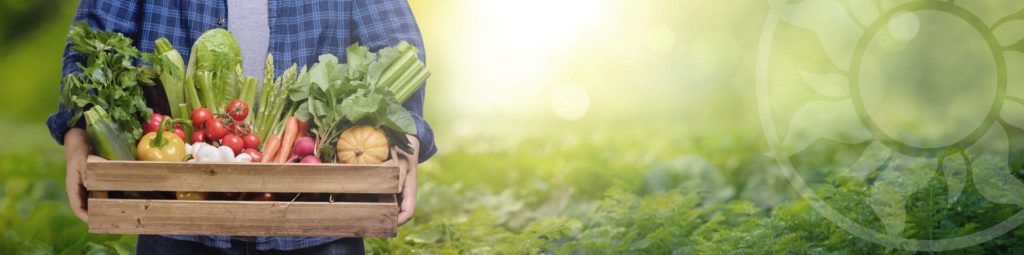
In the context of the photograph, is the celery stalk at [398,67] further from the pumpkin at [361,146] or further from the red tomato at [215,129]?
the red tomato at [215,129]

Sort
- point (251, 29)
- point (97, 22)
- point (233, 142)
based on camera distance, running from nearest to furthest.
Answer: point (233, 142), point (97, 22), point (251, 29)

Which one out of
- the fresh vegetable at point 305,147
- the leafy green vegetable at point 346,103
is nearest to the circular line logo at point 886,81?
the leafy green vegetable at point 346,103

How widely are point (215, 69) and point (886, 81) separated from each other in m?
3.41

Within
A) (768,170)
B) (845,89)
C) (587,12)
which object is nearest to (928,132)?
(845,89)

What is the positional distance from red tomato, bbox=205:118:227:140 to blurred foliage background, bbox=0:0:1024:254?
1.87 metres

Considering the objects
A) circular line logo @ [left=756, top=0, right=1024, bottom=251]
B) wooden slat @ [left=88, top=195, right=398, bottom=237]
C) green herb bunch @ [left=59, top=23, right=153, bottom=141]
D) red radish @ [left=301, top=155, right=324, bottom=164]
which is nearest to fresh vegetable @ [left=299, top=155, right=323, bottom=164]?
red radish @ [left=301, top=155, right=324, bottom=164]

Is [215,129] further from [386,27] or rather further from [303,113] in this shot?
[386,27]

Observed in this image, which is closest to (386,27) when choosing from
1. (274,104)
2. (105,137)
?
(274,104)

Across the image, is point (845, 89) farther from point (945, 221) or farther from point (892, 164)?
point (945, 221)

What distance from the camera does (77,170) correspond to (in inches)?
76.8

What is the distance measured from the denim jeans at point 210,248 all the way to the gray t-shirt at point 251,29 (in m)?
0.38

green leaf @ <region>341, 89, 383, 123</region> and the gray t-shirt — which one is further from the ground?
the gray t-shirt

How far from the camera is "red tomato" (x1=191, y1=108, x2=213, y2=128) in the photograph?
1963 millimetres

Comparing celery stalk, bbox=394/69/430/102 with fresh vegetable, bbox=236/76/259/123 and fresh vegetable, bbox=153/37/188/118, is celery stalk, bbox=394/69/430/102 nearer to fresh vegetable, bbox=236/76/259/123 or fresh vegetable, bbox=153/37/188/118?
fresh vegetable, bbox=236/76/259/123
